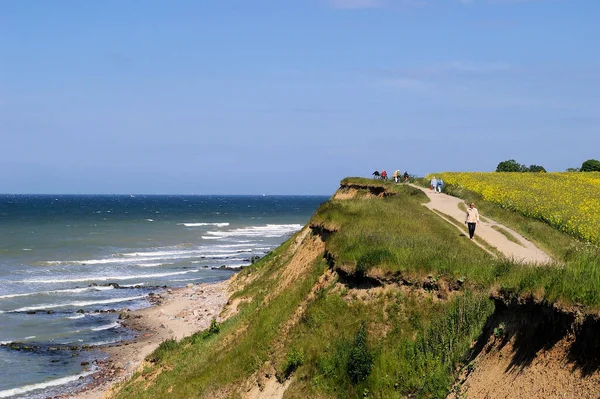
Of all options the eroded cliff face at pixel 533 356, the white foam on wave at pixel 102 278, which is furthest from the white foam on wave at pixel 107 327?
the eroded cliff face at pixel 533 356

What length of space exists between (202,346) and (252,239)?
3027 inches

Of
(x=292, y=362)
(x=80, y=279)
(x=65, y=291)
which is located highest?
(x=292, y=362)

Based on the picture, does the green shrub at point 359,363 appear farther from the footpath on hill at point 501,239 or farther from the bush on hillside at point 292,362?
the footpath on hill at point 501,239

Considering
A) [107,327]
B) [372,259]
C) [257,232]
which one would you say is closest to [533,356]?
[372,259]

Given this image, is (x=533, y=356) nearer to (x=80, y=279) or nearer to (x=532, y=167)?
(x=80, y=279)

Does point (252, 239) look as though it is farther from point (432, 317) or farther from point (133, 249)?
point (432, 317)

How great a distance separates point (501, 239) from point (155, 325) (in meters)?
22.6

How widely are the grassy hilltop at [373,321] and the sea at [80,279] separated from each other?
8485 millimetres

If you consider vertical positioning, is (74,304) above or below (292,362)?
below

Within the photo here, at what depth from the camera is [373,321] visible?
58.0 ft

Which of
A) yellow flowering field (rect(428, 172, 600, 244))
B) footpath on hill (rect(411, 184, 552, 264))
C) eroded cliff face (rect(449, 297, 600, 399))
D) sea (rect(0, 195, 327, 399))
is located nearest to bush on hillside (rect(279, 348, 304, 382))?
eroded cliff face (rect(449, 297, 600, 399))

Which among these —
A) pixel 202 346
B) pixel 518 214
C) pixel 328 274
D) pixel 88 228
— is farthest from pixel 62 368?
pixel 88 228

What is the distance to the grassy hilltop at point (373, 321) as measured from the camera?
45.9ft

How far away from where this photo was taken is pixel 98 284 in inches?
2243
